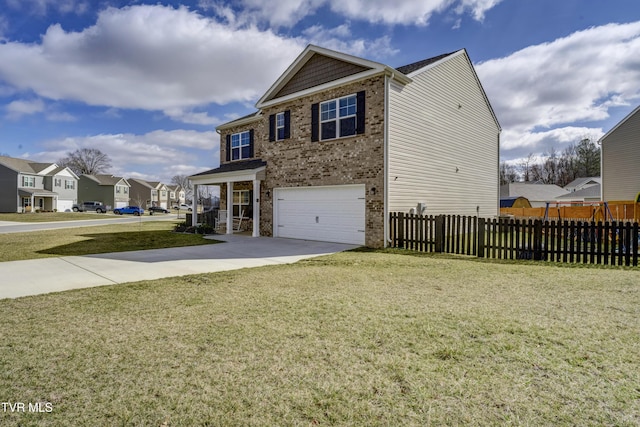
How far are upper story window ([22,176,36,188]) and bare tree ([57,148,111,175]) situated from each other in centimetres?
2658

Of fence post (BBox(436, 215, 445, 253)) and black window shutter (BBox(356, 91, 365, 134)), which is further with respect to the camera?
black window shutter (BBox(356, 91, 365, 134))

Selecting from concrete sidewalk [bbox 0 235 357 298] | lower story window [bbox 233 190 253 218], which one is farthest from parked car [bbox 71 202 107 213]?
concrete sidewalk [bbox 0 235 357 298]

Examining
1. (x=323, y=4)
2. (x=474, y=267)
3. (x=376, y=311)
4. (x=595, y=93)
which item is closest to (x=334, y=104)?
(x=323, y=4)

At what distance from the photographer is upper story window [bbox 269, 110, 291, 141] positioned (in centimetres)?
1452

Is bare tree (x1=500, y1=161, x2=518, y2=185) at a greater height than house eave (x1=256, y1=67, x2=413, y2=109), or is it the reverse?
bare tree (x1=500, y1=161, x2=518, y2=185)

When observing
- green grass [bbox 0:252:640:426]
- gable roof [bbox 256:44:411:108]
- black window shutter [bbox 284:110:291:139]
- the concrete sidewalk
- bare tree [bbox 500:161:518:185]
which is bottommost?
green grass [bbox 0:252:640:426]

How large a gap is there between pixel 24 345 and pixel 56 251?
8.99 metres

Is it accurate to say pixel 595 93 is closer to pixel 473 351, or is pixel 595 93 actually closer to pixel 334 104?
pixel 334 104

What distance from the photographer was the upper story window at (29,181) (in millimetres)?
44737

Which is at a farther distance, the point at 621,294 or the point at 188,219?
the point at 188,219

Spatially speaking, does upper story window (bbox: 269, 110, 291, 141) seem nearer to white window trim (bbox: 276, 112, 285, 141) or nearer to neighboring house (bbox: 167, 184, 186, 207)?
white window trim (bbox: 276, 112, 285, 141)

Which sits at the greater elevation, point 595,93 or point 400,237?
point 595,93

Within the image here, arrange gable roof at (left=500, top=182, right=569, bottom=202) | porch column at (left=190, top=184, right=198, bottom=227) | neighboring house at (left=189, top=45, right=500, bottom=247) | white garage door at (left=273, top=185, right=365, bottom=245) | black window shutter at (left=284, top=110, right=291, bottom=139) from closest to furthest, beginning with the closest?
1. neighboring house at (left=189, top=45, right=500, bottom=247)
2. white garage door at (left=273, top=185, right=365, bottom=245)
3. black window shutter at (left=284, top=110, right=291, bottom=139)
4. porch column at (left=190, top=184, right=198, bottom=227)
5. gable roof at (left=500, top=182, right=569, bottom=202)

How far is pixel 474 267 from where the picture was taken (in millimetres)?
7852
